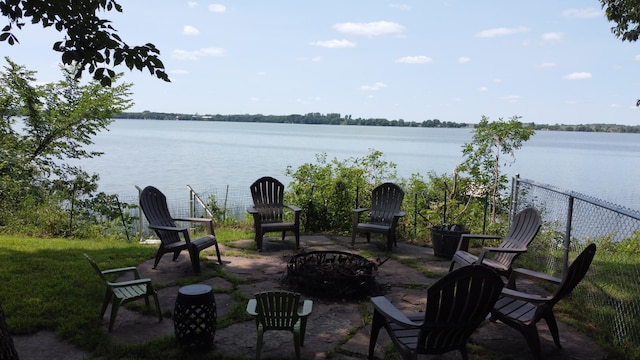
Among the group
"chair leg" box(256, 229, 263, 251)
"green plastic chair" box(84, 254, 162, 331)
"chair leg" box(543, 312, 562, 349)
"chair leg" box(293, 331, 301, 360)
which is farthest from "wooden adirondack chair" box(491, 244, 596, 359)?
"chair leg" box(256, 229, 263, 251)

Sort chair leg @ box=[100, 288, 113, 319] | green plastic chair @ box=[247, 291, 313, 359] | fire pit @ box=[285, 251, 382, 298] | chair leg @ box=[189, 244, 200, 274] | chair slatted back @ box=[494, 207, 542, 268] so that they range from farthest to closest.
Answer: chair leg @ box=[189, 244, 200, 274] → chair slatted back @ box=[494, 207, 542, 268] → fire pit @ box=[285, 251, 382, 298] → chair leg @ box=[100, 288, 113, 319] → green plastic chair @ box=[247, 291, 313, 359]

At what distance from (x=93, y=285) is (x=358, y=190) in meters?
4.59

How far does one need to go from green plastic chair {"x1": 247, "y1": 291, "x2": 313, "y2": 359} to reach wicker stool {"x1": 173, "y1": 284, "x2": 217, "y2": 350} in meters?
0.33

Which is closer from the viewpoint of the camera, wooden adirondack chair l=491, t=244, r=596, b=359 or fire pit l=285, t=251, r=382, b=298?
wooden adirondack chair l=491, t=244, r=596, b=359

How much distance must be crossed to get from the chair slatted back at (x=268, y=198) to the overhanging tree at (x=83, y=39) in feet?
9.77

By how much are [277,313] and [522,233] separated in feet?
9.32

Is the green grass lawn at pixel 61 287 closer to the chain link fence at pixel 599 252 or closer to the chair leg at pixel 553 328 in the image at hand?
the chair leg at pixel 553 328

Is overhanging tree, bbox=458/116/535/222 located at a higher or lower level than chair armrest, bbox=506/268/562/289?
higher

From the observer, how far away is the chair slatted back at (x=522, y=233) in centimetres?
423

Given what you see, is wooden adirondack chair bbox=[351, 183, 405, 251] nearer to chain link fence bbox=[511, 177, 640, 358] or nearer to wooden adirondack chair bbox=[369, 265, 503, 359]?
chain link fence bbox=[511, 177, 640, 358]

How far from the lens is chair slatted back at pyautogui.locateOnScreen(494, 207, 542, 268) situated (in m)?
4.23

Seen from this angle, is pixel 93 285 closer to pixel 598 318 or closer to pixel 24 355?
pixel 24 355

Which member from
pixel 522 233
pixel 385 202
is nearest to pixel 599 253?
pixel 522 233

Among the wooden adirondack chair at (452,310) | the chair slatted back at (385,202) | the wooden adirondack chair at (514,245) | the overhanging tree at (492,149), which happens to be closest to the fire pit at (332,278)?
the wooden adirondack chair at (514,245)
